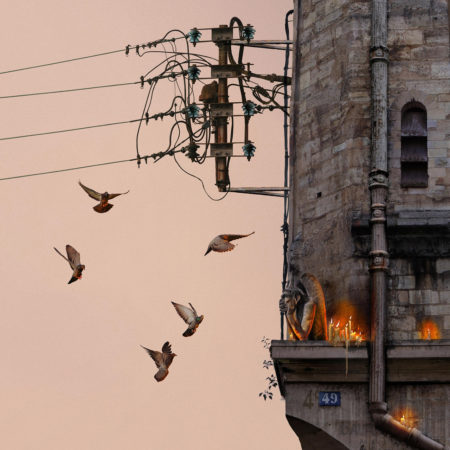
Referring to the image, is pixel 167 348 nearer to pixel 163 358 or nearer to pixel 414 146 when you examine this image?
pixel 163 358

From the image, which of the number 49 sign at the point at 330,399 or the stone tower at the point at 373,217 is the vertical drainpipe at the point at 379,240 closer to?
the stone tower at the point at 373,217

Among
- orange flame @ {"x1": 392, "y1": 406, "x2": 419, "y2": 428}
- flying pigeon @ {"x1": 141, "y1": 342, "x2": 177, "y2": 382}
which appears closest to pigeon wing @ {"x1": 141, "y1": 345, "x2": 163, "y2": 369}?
flying pigeon @ {"x1": 141, "y1": 342, "x2": 177, "y2": 382}

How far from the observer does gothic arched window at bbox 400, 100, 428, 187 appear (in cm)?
5134

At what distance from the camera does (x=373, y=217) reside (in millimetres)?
50312

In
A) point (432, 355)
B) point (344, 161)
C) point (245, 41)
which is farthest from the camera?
point (245, 41)

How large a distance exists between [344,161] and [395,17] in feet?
14.3

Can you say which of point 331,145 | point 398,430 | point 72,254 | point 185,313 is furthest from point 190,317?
point 398,430

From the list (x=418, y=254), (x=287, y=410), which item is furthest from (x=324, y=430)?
(x=418, y=254)

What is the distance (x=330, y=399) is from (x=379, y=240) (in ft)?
14.5

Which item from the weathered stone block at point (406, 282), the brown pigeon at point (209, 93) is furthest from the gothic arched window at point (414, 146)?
the brown pigeon at point (209, 93)

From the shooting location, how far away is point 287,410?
162 feet

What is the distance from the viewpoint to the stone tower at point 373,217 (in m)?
48.6

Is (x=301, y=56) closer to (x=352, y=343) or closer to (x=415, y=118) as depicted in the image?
(x=415, y=118)

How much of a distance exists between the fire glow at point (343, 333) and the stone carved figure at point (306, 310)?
0.31m
